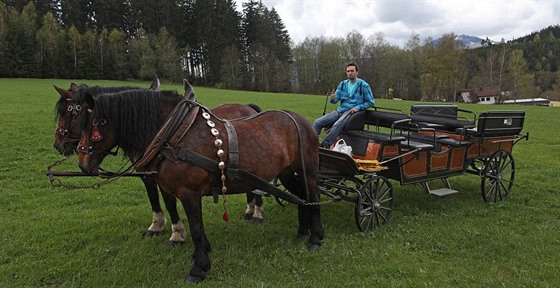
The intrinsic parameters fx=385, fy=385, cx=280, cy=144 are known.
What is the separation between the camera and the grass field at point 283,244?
4012 mm

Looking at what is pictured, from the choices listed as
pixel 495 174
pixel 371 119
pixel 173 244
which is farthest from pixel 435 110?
pixel 173 244

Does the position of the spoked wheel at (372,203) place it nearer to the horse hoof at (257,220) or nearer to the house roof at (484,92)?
the horse hoof at (257,220)

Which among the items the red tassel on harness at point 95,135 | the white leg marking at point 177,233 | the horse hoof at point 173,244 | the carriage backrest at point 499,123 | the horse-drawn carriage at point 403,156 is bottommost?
the horse hoof at point 173,244

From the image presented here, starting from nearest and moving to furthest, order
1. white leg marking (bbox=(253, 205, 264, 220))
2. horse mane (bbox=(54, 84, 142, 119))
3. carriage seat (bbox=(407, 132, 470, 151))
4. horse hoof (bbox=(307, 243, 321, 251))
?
horse mane (bbox=(54, 84, 142, 119)), horse hoof (bbox=(307, 243, 321, 251)), white leg marking (bbox=(253, 205, 264, 220)), carriage seat (bbox=(407, 132, 470, 151))

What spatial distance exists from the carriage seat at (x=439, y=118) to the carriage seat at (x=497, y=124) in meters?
0.27

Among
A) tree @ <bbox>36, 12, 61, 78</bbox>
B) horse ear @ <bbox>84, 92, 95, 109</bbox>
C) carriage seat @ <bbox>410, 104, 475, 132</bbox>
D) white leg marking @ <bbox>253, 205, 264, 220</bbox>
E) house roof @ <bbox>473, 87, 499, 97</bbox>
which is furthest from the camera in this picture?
house roof @ <bbox>473, 87, 499, 97</bbox>

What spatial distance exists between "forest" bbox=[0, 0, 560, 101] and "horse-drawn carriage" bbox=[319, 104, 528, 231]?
46085 millimetres

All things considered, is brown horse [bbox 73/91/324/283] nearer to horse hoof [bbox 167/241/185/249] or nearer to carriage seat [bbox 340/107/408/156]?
horse hoof [bbox 167/241/185/249]

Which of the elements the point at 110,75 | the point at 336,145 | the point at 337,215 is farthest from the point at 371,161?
the point at 110,75

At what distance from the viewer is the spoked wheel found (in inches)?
205

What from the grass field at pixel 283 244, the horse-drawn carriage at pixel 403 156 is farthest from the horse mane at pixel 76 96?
the horse-drawn carriage at pixel 403 156

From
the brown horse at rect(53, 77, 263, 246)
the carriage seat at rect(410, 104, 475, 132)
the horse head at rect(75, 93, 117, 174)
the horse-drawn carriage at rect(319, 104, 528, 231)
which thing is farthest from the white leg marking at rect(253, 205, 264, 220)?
the carriage seat at rect(410, 104, 475, 132)

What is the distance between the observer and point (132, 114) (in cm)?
377

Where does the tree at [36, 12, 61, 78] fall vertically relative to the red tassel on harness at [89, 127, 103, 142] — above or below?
above
